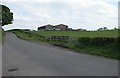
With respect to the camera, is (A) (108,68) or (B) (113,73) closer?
(B) (113,73)

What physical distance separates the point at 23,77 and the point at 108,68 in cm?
430

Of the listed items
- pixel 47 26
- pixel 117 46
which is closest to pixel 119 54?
pixel 117 46

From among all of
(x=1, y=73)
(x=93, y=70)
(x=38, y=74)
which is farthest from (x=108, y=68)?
(x=1, y=73)

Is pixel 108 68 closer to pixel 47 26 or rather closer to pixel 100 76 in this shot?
pixel 100 76

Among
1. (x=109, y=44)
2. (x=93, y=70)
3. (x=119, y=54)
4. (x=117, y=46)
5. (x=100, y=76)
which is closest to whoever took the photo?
(x=100, y=76)

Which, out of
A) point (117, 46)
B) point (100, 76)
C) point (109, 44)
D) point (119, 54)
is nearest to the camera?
point (100, 76)

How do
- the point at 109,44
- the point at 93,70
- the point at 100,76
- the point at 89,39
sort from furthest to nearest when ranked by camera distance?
1. the point at 89,39
2. the point at 109,44
3. the point at 93,70
4. the point at 100,76

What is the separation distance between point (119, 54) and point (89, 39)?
7599 mm

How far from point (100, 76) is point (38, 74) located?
2.70 metres

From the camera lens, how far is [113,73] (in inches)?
441

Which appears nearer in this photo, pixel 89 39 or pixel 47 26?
pixel 89 39

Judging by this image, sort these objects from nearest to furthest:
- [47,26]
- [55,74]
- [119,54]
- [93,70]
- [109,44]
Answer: [55,74] < [93,70] < [119,54] < [109,44] < [47,26]

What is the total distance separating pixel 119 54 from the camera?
17.6 metres

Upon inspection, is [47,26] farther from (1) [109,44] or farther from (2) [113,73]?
(2) [113,73]
